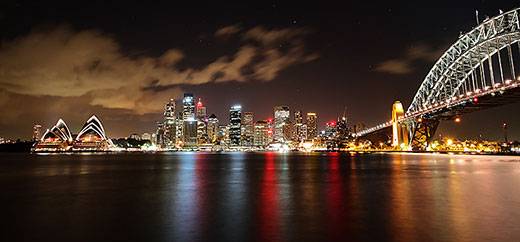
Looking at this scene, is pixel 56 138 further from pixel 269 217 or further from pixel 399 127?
pixel 269 217

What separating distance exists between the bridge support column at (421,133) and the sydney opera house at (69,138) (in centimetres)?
13747

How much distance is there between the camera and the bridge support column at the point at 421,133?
305 ft

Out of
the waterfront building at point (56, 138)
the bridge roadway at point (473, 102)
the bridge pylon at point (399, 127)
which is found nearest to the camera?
the bridge roadway at point (473, 102)

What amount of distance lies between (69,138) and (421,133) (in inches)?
6226

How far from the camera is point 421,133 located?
95.2 m

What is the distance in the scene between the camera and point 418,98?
331ft

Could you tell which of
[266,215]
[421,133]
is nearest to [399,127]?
[421,133]

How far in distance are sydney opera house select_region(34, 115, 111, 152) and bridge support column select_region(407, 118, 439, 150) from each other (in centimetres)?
13747

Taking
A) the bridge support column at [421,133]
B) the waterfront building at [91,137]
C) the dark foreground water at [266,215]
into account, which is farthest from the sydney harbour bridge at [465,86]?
the waterfront building at [91,137]

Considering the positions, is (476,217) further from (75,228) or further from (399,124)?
→ (399,124)

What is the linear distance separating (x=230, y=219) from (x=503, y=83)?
6181cm

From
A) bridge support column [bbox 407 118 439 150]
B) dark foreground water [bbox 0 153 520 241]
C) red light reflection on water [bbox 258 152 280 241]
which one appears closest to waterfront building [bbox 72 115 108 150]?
bridge support column [bbox 407 118 439 150]

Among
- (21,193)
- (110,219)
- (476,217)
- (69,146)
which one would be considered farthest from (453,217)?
(69,146)

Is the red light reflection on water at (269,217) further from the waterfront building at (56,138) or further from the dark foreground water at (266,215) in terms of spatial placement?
the waterfront building at (56,138)
